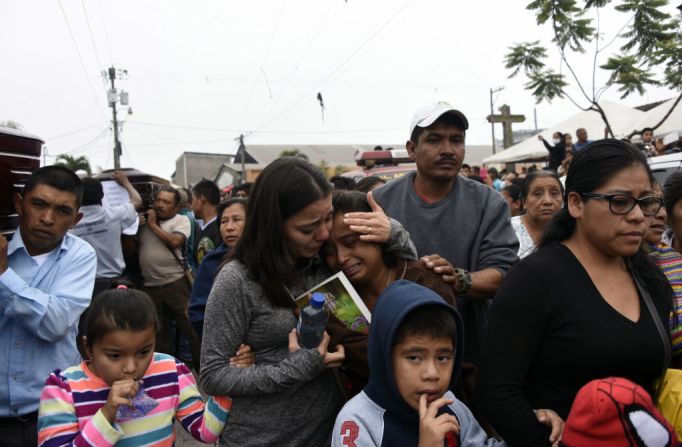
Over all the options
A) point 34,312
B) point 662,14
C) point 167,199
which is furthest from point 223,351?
point 662,14

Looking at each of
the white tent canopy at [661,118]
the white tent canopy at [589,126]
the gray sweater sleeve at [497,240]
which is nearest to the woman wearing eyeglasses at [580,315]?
the gray sweater sleeve at [497,240]

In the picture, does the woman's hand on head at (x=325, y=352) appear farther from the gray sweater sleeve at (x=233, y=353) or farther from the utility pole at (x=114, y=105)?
the utility pole at (x=114, y=105)

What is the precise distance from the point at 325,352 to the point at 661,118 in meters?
12.1

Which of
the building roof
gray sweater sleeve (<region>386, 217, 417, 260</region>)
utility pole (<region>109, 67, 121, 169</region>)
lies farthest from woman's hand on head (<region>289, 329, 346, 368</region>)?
the building roof

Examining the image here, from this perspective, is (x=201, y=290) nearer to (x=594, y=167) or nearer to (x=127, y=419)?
(x=127, y=419)

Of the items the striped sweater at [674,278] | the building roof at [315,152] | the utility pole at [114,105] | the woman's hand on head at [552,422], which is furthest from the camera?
the building roof at [315,152]

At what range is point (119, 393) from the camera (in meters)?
1.82

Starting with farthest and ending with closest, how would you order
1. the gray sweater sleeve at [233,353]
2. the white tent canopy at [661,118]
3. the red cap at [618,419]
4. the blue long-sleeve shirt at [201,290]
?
1. the white tent canopy at [661,118]
2. the blue long-sleeve shirt at [201,290]
3. the gray sweater sleeve at [233,353]
4. the red cap at [618,419]

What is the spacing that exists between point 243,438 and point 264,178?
1.00 metres

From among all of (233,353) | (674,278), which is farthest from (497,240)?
(233,353)

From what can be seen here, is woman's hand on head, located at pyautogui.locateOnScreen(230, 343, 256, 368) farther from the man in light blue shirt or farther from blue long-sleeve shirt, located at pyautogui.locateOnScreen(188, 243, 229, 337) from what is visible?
blue long-sleeve shirt, located at pyautogui.locateOnScreen(188, 243, 229, 337)

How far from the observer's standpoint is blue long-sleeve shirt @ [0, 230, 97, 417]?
7.29 feet

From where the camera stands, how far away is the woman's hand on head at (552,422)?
5.40ft

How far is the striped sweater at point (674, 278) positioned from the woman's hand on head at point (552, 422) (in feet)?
2.53
